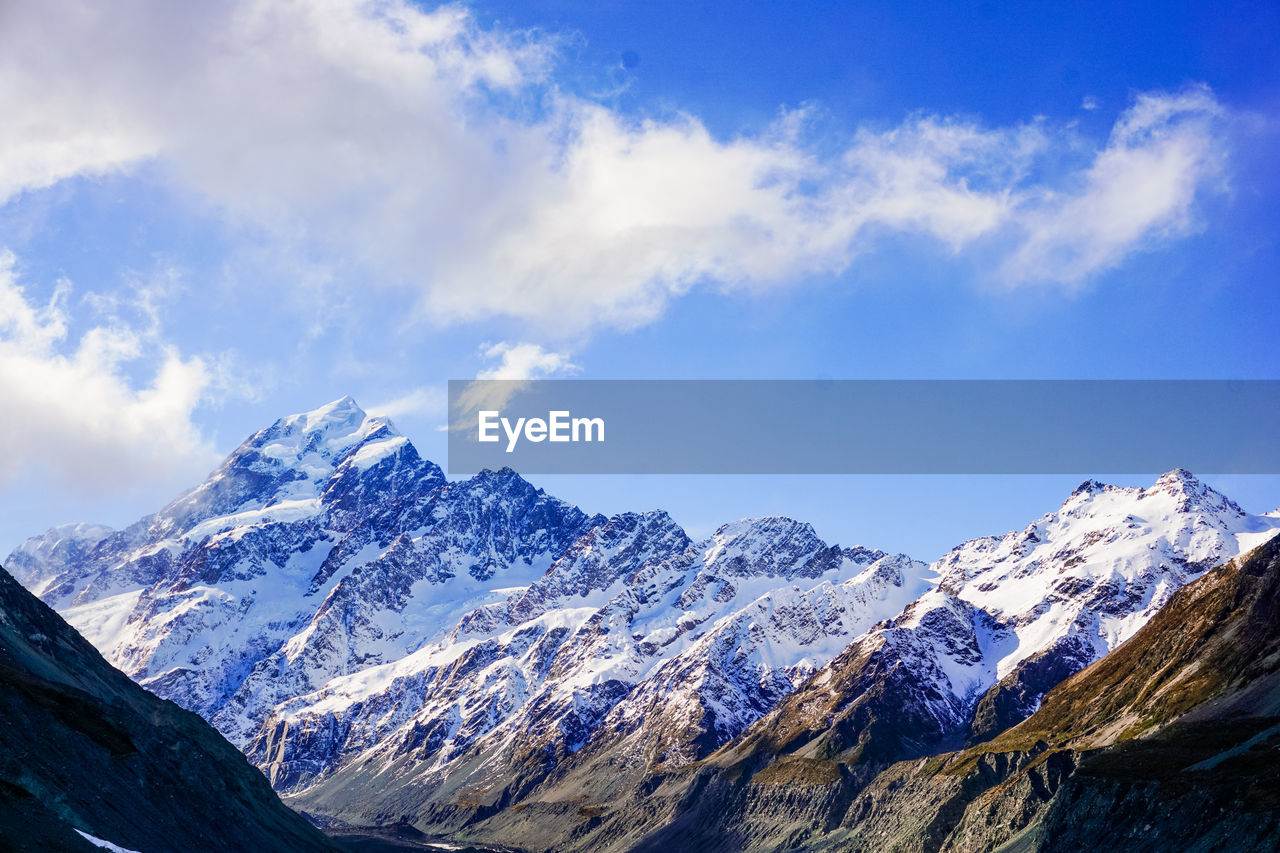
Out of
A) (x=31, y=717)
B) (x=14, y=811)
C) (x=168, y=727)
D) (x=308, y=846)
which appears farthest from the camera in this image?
(x=308, y=846)

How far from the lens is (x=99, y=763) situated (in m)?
147

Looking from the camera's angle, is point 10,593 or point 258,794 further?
point 258,794

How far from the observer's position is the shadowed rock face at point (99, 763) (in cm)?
12031

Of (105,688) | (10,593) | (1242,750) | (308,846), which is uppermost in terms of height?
(10,593)

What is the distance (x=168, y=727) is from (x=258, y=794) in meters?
24.6

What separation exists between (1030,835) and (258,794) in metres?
126

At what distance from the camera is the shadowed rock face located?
395ft

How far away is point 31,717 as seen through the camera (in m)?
137

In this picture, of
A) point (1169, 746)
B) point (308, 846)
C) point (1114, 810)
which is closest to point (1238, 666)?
point (1169, 746)

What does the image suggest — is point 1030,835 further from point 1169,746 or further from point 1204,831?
point 1204,831

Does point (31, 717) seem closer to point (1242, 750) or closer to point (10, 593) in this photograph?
point (10, 593)

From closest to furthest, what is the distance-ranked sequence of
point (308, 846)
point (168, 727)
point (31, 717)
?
point (31, 717), point (168, 727), point (308, 846)

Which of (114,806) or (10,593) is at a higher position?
(10,593)

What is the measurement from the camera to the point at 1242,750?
6127 inches
